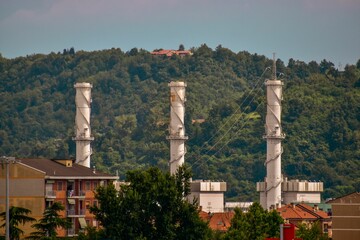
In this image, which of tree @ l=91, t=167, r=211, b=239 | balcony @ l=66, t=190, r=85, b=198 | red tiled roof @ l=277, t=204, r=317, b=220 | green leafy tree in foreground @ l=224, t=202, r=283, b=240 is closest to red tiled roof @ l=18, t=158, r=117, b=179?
balcony @ l=66, t=190, r=85, b=198

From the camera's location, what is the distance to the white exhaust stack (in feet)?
585

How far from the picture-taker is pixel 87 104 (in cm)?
18812

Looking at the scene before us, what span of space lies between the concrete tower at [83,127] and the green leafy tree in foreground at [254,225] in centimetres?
4702

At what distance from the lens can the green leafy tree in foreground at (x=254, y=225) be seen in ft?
412

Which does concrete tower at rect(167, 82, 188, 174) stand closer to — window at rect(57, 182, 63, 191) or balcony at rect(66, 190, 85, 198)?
balcony at rect(66, 190, 85, 198)

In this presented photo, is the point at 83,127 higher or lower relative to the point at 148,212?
higher

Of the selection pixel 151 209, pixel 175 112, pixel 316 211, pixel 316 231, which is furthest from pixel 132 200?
pixel 175 112

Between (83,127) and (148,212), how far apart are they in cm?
6298

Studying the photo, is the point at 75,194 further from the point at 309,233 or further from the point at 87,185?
the point at 309,233

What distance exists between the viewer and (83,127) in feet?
604

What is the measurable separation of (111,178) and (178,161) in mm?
42098

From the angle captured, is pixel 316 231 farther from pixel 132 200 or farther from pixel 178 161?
pixel 178 161

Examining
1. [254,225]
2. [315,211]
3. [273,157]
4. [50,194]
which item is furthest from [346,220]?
[273,157]

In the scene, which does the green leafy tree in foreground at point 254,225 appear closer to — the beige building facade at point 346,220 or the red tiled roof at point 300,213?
the beige building facade at point 346,220
